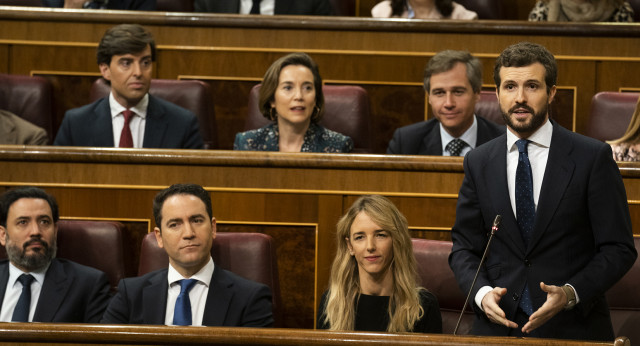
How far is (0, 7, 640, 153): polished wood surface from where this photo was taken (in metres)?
1.87

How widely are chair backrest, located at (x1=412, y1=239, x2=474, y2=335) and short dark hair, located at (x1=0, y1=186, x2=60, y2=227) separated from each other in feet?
1.65

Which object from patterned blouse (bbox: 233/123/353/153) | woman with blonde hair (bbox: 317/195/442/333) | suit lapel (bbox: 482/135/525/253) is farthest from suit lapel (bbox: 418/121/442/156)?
suit lapel (bbox: 482/135/525/253)

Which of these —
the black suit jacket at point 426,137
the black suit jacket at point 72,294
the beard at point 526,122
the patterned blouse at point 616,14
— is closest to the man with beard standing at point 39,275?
the black suit jacket at point 72,294

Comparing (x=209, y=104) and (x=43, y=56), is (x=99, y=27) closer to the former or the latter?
(x=43, y=56)

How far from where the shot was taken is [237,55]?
192cm

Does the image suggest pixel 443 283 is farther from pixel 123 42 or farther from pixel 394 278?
pixel 123 42

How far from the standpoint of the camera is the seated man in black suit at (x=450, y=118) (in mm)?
1586

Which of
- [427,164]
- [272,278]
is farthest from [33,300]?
[427,164]

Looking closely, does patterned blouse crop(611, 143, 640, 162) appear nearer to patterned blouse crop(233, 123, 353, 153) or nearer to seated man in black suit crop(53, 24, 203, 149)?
patterned blouse crop(233, 123, 353, 153)

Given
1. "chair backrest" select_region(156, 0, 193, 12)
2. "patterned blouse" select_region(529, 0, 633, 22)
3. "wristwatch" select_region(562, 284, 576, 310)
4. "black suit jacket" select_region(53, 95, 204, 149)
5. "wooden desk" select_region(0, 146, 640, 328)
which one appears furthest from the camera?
"chair backrest" select_region(156, 0, 193, 12)

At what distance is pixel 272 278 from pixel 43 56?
86 cm

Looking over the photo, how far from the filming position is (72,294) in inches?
53.0

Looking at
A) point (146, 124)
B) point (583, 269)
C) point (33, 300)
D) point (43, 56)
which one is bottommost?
point (33, 300)

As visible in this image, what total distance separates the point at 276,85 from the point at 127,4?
638mm
